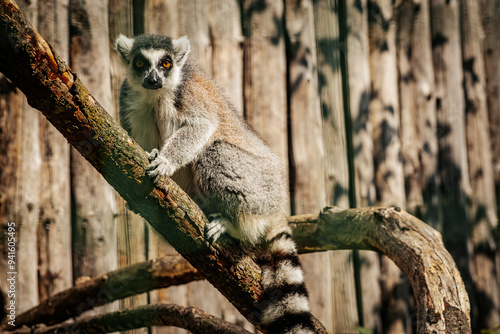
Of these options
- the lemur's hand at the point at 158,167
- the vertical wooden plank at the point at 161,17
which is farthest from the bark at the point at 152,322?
the vertical wooden plank at the point at 161,17

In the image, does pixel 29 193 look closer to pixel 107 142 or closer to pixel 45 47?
pixel 107 142

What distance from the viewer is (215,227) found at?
142 inches

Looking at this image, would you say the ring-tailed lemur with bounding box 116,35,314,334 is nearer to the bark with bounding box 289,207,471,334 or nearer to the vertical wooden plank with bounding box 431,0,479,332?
the bark with bounding box 289,207,471,334

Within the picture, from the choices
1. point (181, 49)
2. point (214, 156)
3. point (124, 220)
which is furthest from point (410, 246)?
point (124, 220)

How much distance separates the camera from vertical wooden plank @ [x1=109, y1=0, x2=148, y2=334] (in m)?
5.14

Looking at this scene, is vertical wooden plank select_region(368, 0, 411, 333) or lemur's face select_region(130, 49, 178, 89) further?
vertical wooden plank select_region(368, 0, 411, 333)

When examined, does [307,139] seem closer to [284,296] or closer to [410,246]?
[410,246]

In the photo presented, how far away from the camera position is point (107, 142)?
2775 mm

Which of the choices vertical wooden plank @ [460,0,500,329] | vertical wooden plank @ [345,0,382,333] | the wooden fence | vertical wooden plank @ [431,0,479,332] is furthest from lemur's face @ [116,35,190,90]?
vertical wooden plank @ [460,0,500,329]

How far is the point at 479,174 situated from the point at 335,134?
9.37 feet

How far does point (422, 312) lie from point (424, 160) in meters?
3.91

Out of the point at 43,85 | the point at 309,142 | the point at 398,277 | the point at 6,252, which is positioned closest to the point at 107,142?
the point at 43,85

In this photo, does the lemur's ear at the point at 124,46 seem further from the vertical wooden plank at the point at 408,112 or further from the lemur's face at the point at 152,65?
the vertical wooden plank at the point at 408,112

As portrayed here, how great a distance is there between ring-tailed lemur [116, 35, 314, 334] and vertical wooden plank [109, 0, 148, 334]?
75 cm
